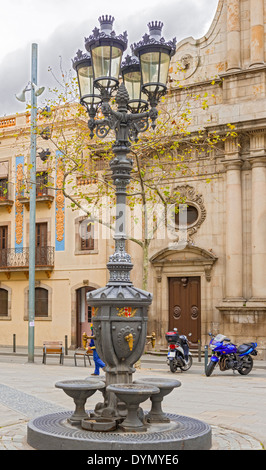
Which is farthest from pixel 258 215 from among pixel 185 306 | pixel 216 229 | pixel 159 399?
pixel 159 399

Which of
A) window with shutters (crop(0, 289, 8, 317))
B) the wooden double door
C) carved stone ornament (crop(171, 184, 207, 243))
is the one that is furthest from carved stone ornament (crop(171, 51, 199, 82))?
window with shutters (crop(0, 289, 8, 317))

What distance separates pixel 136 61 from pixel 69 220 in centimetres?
1898

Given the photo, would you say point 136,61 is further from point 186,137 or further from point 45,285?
point 45,285

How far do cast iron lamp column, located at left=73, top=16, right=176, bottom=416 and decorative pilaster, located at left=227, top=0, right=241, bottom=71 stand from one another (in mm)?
14675

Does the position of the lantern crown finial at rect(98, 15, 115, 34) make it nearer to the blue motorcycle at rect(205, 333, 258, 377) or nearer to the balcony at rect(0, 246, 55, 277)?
the blue motorcycle at rect(205, 333, 258, 377)

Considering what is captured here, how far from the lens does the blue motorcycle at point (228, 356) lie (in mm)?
15813

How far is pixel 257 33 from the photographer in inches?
899

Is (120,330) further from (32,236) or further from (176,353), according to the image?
(32,236)

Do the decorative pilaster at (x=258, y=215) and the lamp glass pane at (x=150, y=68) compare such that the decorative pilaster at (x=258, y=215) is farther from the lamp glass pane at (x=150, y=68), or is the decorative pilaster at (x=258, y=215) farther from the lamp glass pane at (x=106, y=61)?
the lamp glass pane at (x=106, y=61)

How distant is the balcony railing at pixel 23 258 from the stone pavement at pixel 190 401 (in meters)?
10.4

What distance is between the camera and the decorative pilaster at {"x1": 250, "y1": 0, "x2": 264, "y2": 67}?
2278 centimetres

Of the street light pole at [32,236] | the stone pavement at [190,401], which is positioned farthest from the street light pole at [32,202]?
the stone pavement at [190,401]

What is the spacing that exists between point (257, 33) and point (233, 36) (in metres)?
1.01
